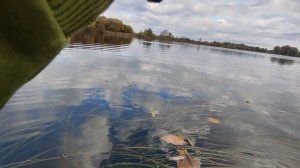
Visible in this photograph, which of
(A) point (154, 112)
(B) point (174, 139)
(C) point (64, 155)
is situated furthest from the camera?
(A) point (154, 112)

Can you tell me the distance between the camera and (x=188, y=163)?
7.25 meters

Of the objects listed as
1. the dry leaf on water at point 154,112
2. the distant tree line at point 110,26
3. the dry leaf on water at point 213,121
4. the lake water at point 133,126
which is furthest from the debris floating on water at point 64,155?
the distant tree line at point 110,26

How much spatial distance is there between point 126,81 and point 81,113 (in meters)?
6.42

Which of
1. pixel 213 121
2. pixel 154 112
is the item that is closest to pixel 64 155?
pixel 154 112

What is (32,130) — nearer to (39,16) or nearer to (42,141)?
(42,141)

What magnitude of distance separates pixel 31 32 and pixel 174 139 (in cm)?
804

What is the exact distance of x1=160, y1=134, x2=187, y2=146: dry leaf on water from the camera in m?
8.41

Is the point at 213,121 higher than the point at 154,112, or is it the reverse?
the point at 154,112

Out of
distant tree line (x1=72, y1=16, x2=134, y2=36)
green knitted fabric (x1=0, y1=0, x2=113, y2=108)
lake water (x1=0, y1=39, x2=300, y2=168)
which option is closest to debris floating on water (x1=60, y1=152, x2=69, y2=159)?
lake water (x1=0, y1=39, x2=300, y2=168)

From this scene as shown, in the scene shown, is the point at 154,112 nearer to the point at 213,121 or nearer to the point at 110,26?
the point at 213,121

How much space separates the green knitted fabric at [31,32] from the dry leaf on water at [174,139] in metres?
7.68

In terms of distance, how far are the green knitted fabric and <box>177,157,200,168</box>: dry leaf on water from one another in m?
6.55

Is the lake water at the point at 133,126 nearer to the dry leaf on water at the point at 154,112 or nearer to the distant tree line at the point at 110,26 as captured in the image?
the dry leaf on water at the point at 154,112

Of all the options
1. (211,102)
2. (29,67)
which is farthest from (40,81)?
(29,67)
